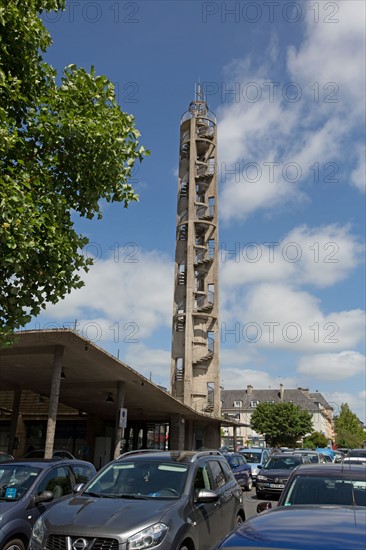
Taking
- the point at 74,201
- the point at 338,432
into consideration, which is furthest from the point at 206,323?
the point at 338,432

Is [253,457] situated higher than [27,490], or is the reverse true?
[27,490]

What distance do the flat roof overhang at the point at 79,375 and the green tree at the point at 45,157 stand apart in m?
8.77

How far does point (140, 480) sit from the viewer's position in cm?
679

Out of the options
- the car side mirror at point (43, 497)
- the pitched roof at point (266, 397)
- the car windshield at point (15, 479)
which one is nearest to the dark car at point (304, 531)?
the car side mirror at point (43, 497)

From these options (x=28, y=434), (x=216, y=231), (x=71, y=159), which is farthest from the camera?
(x=216, y=231)

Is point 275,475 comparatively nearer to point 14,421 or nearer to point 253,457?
point 253,457

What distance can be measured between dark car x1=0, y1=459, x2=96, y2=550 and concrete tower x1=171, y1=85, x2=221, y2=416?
39.8 meters

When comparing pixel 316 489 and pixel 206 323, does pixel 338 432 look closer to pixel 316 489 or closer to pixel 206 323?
pixel 206 323

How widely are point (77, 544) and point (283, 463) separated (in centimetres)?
1774

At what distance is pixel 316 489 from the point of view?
630 cm

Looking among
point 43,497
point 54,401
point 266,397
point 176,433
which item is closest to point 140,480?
point 43,497

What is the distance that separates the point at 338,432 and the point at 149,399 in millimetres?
97469

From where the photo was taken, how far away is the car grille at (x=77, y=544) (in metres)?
5.14

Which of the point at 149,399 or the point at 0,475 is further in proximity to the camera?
the point at 149,399
